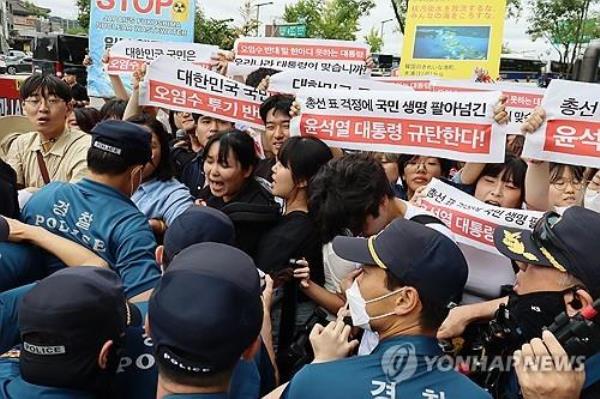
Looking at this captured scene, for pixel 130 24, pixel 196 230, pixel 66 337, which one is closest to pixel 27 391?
pixel 66 337

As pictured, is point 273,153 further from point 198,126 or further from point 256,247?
point 256,247

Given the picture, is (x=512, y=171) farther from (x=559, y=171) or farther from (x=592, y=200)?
(x=592, y=200)

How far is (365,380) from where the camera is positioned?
4.96 feet

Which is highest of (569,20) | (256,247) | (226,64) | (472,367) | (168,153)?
(569,20)

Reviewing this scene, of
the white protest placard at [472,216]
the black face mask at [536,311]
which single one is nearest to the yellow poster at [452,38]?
the white protest placard at [472,216]

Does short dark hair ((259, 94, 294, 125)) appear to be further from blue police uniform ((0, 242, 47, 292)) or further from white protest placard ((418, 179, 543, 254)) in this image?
blue police uniform ((0, 242, 47, 292))

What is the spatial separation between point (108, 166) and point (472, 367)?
5.29ft

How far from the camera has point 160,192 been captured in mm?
3305

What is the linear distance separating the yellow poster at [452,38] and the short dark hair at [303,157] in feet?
15.5

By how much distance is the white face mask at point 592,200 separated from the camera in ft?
9.35

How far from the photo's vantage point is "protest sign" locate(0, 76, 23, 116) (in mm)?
6887

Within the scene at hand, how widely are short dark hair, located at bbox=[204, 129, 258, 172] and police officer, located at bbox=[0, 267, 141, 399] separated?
1.56m

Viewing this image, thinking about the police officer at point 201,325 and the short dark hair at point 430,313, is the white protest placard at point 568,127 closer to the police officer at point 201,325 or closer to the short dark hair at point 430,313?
the short dark hair at point 430,313

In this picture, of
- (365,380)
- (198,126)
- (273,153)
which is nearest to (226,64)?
(198,126)
